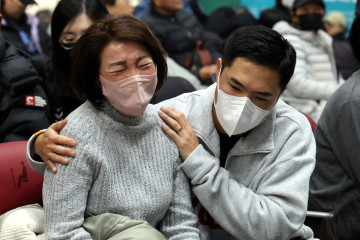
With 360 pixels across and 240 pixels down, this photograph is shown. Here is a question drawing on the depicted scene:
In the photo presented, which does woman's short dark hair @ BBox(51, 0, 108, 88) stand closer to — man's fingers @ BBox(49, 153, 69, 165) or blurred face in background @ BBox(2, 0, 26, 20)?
blurred face in background @ BBox(2, 0, 26, 20)

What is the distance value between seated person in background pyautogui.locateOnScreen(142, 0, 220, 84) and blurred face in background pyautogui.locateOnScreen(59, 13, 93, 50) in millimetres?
1393

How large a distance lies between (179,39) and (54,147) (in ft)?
8.97

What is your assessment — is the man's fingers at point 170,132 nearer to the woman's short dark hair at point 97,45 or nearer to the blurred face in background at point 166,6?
the woman's short dark hair at point 97,45

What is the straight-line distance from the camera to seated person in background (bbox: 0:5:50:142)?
7.76ft

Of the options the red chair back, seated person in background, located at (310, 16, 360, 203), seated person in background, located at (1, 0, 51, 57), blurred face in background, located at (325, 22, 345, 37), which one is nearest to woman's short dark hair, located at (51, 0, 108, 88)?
seated person in background, located at (1, 0, 51, 57)

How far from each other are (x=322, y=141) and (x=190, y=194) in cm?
89

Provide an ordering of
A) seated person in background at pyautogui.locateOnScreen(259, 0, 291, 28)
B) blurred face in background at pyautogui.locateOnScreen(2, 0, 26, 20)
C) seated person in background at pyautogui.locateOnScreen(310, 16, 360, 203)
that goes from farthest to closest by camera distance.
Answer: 1. seated person in background at pyautogui.locateOnScreen(259, 0, 291, 28)
2. blurred face in background at pyautogui.locateOnScreen(2, 0, 26, 20)
3. seated person in background at pyautogui.locateOnScreen(310, 16, 360, 203)

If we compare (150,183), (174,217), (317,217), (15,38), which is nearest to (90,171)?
(150,183)

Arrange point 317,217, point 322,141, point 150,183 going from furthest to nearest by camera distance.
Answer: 1. point 322,141
2. point 317,217
3. point 150,183

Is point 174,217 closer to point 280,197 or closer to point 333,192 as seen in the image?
point 280,197

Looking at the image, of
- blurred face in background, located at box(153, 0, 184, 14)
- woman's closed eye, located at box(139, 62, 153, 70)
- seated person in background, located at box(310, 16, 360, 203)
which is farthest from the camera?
blurred face in background, located at box(153, 0, 184, 14)

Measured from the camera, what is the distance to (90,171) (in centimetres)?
165

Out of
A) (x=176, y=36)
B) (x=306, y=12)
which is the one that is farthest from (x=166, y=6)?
(x=306, y=12)

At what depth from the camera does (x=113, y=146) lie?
5.62ft
